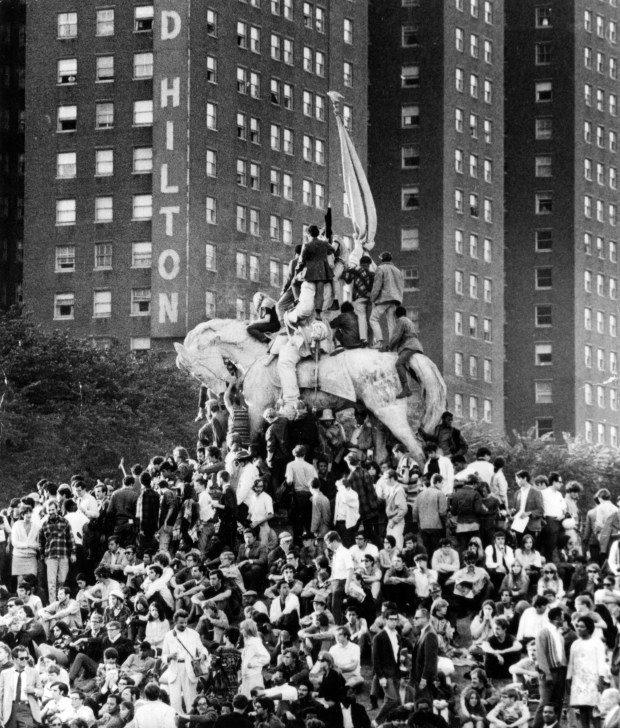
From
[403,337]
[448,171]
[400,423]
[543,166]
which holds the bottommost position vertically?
[400,423]

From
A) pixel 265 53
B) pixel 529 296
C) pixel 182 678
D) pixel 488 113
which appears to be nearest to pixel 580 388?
pixel 529 296

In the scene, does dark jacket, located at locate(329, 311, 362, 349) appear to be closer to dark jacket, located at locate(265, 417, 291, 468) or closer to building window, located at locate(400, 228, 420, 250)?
dark jacket, located at locate(265, 417, 291, 468)

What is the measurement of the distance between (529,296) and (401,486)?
114912mm

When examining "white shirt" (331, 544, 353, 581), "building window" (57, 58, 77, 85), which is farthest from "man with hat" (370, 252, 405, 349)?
"building window" (57, 58, 77, 85)

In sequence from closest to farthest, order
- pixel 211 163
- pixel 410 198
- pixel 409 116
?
pixel 211 163, pixel 410 198, pixel 409 116

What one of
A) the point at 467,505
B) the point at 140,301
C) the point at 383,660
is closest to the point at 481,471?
the point at 467,505

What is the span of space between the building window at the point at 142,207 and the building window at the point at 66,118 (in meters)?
6.32

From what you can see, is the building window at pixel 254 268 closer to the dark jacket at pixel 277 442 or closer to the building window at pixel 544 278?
the building window at pixel 544 278

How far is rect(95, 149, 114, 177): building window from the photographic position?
12875cm

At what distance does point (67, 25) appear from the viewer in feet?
427

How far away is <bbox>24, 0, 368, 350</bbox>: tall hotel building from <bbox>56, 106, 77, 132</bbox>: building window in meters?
0.06

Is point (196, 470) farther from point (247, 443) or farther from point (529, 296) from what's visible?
point (529, 296)

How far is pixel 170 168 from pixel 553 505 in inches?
3347

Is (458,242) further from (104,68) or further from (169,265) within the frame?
(104,68)
